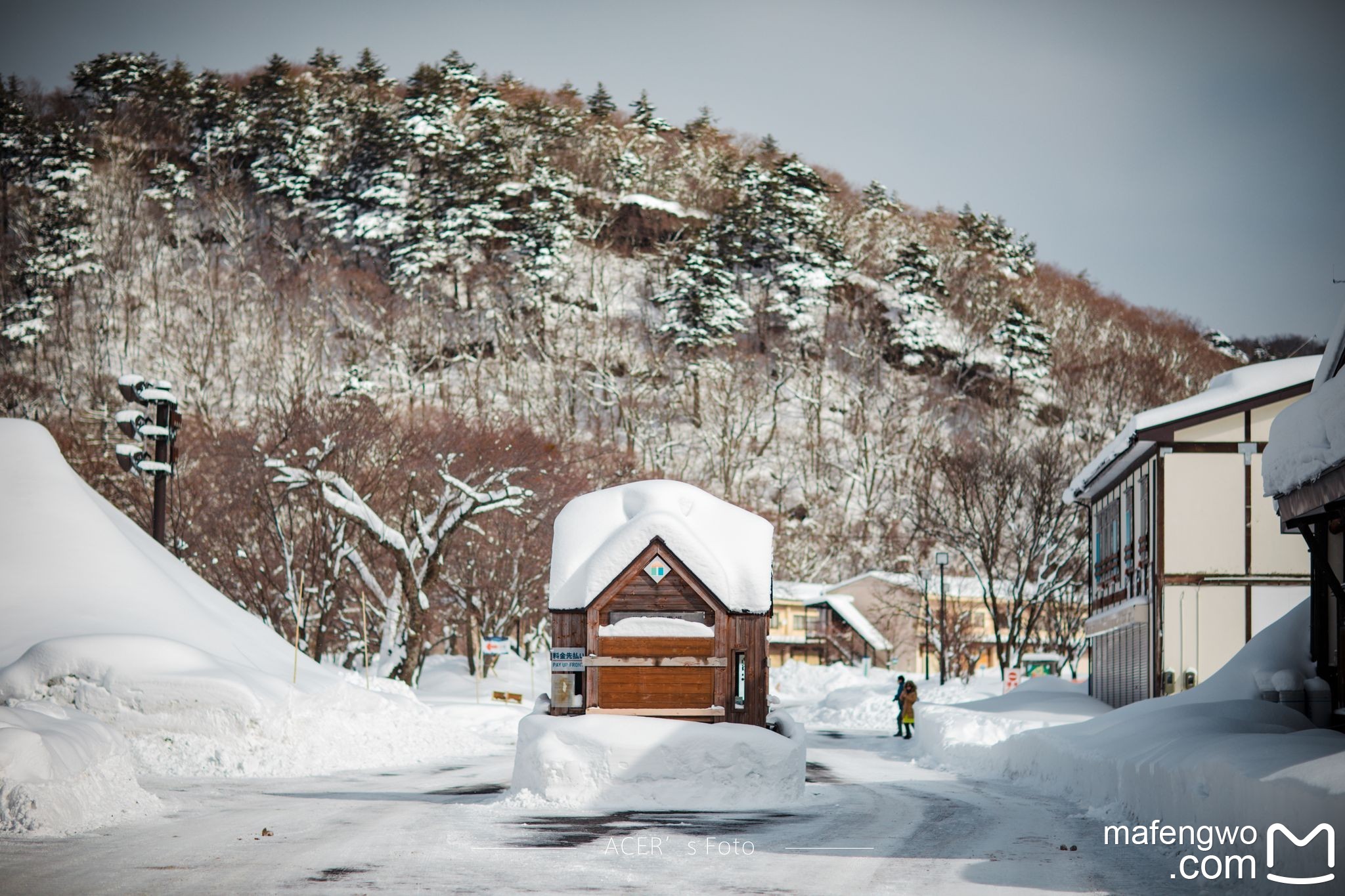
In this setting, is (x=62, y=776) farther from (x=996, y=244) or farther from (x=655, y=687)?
(x=996, y=244)

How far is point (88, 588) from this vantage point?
74.6 feet

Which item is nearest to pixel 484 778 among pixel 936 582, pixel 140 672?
pixel 140 672

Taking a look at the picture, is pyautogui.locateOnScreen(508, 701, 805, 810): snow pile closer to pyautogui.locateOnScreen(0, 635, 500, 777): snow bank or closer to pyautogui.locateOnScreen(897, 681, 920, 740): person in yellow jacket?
pyautogui.locateOnScreen(0, 635, 500, 777): snow bank

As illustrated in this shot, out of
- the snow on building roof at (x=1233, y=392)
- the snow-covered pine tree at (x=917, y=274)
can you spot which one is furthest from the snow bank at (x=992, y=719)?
the snow-covered pine tree at (x=917, y=274)

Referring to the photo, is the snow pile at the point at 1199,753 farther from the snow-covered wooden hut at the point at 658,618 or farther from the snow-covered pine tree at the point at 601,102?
the snow-covered pine tree at the point at 601,102

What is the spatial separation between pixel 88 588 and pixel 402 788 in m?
9.50

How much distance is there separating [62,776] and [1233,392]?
963 inches

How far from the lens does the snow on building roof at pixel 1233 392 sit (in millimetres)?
27594

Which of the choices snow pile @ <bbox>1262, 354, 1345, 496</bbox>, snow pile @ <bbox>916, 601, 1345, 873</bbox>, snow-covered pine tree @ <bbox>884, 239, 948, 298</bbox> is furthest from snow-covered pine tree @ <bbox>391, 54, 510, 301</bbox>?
snow pile @ <bbox>1262, 354, 1345, 496</bbox>

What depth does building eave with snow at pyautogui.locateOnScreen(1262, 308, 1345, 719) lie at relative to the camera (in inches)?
486

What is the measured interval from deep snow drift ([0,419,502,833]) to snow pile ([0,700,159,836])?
0.04 meters

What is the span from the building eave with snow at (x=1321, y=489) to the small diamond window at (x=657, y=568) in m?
6.90

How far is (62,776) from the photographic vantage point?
37.1 feet

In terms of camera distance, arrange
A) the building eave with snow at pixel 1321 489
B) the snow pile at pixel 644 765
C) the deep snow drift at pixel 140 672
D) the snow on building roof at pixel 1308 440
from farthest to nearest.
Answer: the deep snow drift at pixel 140 672 < the snow pile at pixel 644 765 < the building eave with snow at pixel 1321 489 < the snow on building roof at pixel 1308 440
